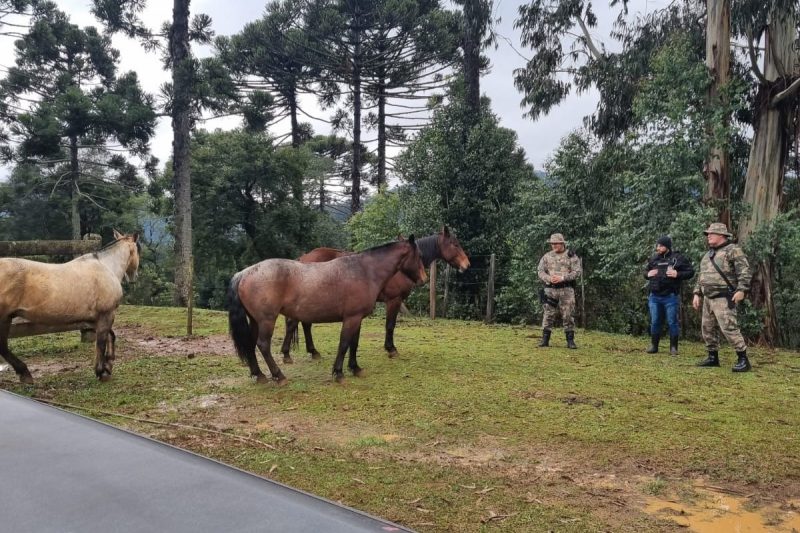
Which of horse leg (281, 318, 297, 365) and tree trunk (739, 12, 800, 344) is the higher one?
tree trunk (739, 12, 800, 344)

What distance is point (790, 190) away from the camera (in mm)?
10445

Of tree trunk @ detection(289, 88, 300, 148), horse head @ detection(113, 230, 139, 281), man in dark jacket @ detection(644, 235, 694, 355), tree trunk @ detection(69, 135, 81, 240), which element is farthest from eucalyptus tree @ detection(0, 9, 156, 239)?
man in dark jacket @ detection(644, 235, 694, 355)

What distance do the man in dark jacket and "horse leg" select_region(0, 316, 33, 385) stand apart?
24.7ft

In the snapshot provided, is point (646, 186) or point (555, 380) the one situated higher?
point (646, 186)

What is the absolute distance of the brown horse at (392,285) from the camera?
21.5 feet

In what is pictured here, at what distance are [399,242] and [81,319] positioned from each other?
3.34 meters

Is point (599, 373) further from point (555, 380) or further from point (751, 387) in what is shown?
point (751, 387)

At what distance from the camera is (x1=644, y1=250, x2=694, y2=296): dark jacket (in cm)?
703

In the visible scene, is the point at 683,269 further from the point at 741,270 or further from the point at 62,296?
the point at 62,296

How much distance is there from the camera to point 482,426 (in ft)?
12.8

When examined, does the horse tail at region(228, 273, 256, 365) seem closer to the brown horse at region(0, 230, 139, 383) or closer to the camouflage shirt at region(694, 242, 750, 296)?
the brown horse at region(0, 230, 139, 383)

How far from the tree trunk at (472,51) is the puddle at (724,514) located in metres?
13.6

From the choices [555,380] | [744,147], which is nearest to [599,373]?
[555,380]

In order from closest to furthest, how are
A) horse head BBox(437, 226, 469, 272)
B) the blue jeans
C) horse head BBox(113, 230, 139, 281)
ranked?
horse head BBox(113, 230, 139, 281) < the blue jeans < horse head BBox(437, 226, 469, 272)
